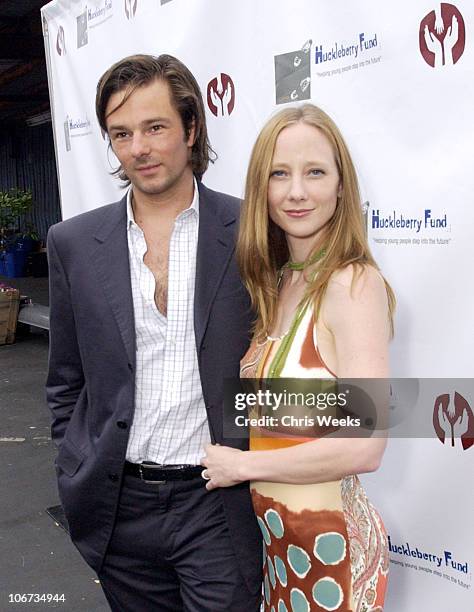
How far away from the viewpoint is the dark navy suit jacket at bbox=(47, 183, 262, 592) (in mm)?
1840

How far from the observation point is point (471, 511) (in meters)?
2.18

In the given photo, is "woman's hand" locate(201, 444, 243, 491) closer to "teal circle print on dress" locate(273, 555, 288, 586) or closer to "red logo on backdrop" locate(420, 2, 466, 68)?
"teal circle print on dress" locate(273, 555, 288, 586)

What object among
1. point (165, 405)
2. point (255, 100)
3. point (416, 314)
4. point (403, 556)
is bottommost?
point (403, 556)

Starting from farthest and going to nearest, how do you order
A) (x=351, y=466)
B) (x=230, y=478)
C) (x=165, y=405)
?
(x=165, y=405) < (x=230, y=478) < (x=351, y=466)

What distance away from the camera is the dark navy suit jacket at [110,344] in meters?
1.84

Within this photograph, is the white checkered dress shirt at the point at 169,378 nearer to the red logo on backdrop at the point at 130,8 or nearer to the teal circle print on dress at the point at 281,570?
the teal circle print on dress at the point at 281,570

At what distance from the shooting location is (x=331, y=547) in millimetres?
1521

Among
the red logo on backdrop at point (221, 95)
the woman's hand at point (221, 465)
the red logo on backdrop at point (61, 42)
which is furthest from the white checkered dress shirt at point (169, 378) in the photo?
the red logo on backdrop at point (61, 42)

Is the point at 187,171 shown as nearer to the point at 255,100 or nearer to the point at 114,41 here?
the point at 255,100

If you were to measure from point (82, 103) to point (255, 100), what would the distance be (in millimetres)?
1492

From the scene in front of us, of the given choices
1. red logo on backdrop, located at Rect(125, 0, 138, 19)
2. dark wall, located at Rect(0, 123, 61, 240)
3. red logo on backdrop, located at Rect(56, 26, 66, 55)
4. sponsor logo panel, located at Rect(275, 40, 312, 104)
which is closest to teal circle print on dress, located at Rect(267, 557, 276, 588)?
sponsor logo panel, located at Rect(275, 40, 312, 104)

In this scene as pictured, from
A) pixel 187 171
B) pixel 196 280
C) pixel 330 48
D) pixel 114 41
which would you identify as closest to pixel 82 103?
pixel 114 41

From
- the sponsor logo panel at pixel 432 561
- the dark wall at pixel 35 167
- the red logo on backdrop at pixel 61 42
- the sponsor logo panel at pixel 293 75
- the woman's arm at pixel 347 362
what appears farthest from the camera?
the dark wall at pixel 35 167

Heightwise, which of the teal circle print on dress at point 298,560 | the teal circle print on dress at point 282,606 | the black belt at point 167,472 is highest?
the black belt at point 167,472
